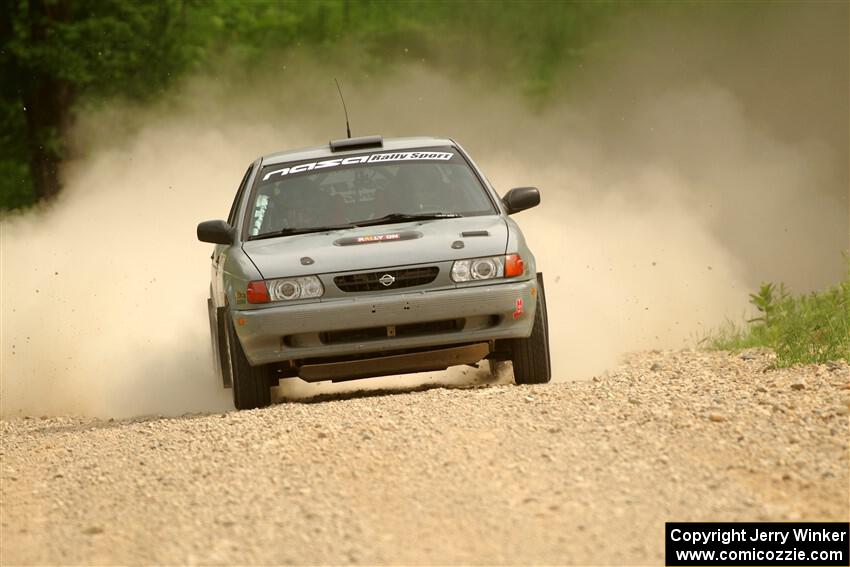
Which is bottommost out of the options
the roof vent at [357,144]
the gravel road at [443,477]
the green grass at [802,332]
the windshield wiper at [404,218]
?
the green grass at [802,332]

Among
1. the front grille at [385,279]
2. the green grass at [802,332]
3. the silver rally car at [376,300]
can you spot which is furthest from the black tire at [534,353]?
the green grass at [802,332]

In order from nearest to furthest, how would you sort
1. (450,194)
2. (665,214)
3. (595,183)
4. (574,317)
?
1. (450,194)
2. (574,317)
3. (665,214)
4. (595,183)

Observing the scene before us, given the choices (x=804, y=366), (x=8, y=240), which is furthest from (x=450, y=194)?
(x=8, y=240)

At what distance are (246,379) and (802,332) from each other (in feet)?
13.1

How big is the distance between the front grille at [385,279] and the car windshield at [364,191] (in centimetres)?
84

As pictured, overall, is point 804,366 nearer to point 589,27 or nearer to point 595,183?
point 595,183

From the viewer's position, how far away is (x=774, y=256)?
2202 cm

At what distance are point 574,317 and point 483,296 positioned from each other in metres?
4.77

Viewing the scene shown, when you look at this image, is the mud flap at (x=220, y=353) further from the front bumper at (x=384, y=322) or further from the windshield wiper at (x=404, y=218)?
the windshield wiper at (x=404, y=218)

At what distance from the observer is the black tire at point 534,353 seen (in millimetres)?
10406

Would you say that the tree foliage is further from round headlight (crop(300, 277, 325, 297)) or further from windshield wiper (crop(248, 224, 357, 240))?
round headlight (crop(300, 277, 325, 297))

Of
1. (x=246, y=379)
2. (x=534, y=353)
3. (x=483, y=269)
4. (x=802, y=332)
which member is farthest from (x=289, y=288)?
(x=802, y=332)

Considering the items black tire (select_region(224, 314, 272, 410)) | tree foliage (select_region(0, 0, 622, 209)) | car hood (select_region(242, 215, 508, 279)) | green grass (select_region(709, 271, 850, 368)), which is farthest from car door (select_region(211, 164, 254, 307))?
tree foliage (select_region(0, 0, 622, 209))

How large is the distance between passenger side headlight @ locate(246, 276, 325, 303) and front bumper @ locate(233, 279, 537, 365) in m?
0.07
